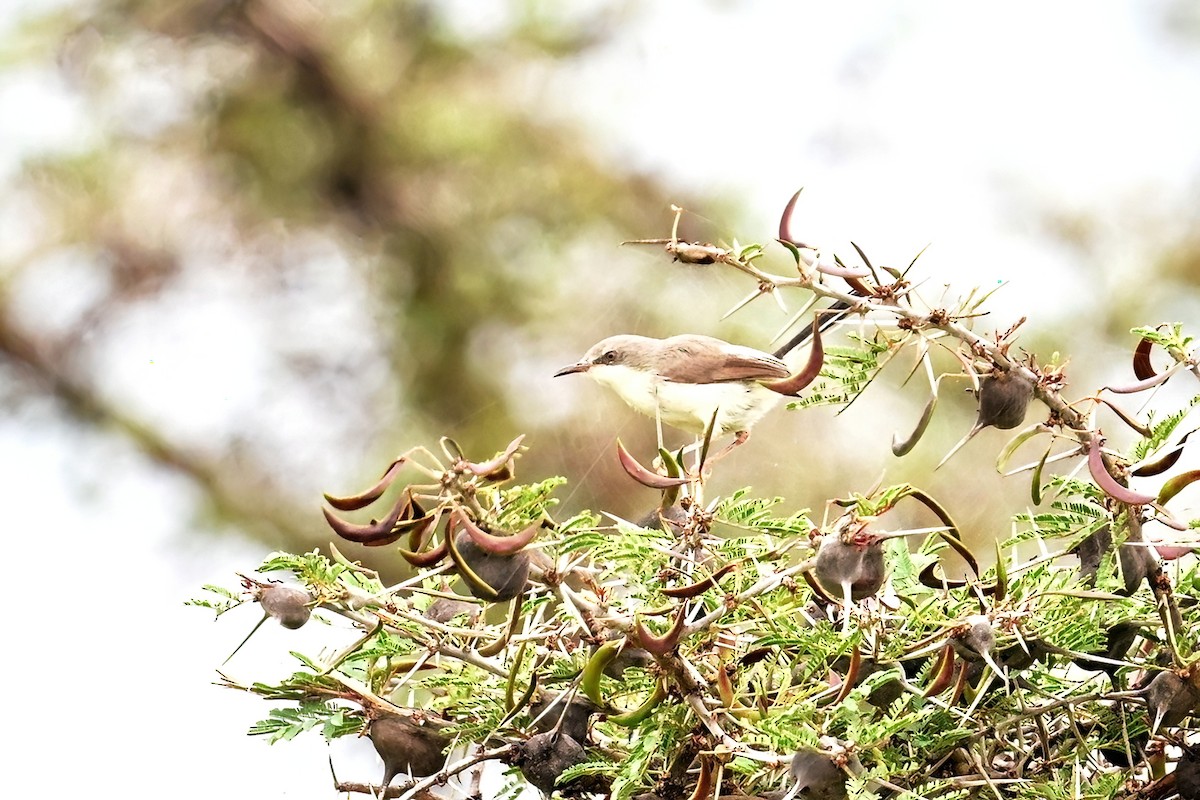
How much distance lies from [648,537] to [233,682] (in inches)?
7.5

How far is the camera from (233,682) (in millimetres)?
533

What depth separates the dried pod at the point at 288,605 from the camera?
476mm

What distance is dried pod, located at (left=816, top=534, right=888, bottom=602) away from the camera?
422 mm

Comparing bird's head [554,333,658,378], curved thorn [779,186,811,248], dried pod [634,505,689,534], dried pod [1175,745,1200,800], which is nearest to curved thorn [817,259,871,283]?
curved thorn [779,186,811,248]

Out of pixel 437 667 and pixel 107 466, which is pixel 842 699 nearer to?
pixel 437 667

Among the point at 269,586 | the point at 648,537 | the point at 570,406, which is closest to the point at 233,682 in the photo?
the point at 269,586

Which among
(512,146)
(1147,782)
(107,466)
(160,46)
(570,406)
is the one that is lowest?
(1147,782)

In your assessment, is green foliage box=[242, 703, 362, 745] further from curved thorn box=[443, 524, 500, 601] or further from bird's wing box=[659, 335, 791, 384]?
bird's wing box=[659, 335, 791, 384]

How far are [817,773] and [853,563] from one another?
0.26ft

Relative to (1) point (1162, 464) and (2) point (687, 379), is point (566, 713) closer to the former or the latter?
(1) point (1162, 464)

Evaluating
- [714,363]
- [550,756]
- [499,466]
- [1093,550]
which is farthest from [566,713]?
[714,363]

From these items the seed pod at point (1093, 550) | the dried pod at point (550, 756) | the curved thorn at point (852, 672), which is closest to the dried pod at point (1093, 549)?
the seed pod at point (1093, 550)

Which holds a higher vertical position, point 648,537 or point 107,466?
point 107,466

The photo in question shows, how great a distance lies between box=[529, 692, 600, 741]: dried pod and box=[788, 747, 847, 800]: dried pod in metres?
0.09
